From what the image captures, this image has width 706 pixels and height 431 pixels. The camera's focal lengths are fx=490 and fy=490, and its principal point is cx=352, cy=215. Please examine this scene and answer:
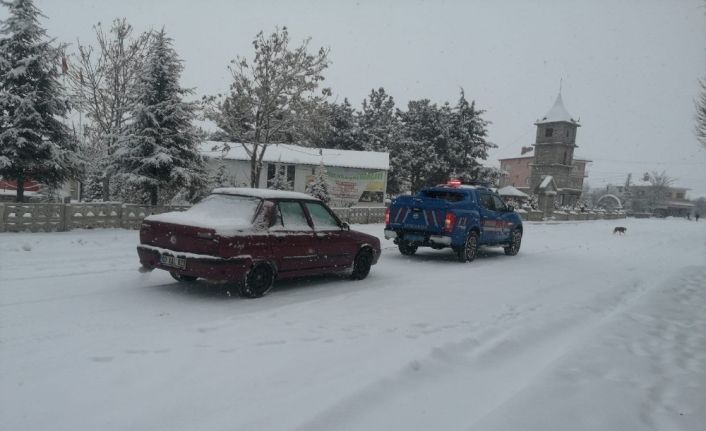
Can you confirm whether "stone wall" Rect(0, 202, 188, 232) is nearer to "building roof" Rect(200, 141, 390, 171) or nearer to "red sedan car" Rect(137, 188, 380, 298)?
"red sedan car" Rect(137, 188, 380, 298)

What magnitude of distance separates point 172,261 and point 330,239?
105 inches

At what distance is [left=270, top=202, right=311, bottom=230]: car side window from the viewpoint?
7.59 meters

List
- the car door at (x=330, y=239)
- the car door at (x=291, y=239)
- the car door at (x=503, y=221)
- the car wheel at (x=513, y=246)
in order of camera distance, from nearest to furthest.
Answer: the car door at (x=291, y=239), the car door at (x=330, y=239), the car door at (x=503, y=221), the car wheel at (x=513, y=246)

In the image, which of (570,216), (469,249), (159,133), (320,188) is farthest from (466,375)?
(570,216)

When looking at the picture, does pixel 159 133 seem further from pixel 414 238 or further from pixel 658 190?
pixel 658 190

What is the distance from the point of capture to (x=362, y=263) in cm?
934

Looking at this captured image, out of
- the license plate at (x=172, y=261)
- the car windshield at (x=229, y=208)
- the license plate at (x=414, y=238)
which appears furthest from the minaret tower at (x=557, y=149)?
the license plate at (x=172, y=261)

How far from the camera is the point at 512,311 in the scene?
7223 mm

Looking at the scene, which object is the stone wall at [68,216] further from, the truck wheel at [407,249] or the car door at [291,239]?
the car door at [291,239]

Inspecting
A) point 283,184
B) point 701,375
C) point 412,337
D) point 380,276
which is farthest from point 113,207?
point 283,184

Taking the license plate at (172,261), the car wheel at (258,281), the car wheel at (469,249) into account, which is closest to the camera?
the license plate at (172,261)

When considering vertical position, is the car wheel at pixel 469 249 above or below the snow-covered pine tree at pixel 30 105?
below

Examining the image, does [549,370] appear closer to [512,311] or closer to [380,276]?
[512,311]

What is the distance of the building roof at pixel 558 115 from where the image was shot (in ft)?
232
